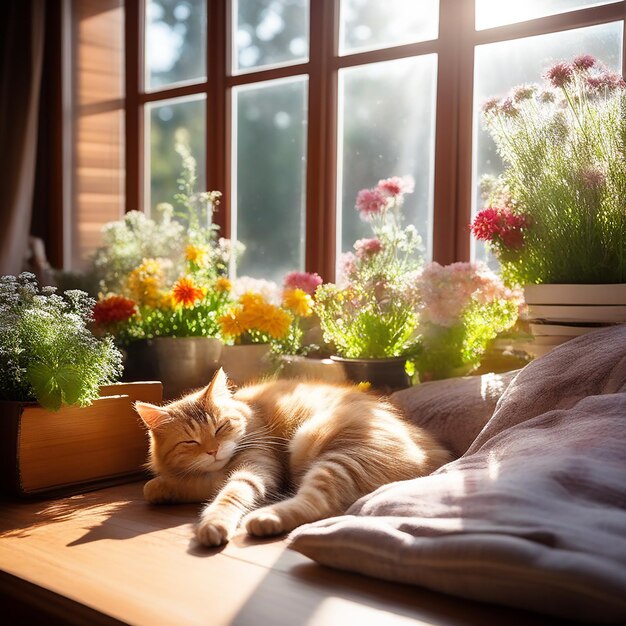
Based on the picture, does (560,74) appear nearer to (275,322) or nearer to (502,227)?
(502,227)

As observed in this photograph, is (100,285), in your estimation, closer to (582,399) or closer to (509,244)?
(509,244)

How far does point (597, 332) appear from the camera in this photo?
60.1 inches

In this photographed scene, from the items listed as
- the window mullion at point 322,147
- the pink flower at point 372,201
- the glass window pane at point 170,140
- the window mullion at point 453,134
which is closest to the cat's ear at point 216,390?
the pink flower at point 372,201

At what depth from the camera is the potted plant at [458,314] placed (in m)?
1.93

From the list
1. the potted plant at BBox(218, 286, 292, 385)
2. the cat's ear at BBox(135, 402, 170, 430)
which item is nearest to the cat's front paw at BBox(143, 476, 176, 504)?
the cat's ear at BBox(135, 402, 170, 430)

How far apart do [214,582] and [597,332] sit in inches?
37.1

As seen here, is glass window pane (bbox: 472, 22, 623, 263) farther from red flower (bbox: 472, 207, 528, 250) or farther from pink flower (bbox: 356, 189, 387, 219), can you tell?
red flower (bbox: 472, 207, 528, 250)

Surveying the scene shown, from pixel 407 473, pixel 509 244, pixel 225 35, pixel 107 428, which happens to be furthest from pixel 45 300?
pixel 225 35

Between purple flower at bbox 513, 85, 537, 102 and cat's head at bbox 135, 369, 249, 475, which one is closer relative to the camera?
cat's head at bbox 135, 369, 249, 475

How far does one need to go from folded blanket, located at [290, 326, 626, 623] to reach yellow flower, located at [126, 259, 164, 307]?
1.28m

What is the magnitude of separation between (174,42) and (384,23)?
1.12 metres

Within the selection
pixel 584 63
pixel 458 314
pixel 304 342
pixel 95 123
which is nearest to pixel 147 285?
pixel 304 342

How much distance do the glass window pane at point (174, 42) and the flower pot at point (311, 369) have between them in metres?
1.60

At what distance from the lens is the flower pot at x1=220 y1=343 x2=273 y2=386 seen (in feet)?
6.66
